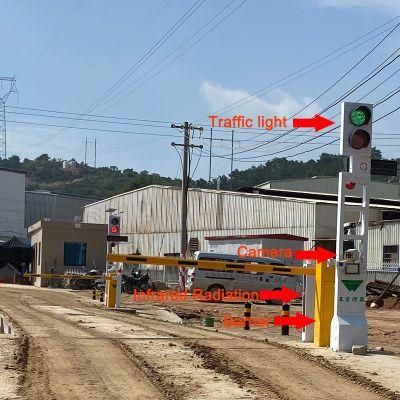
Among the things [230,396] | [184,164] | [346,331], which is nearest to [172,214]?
[184,164]

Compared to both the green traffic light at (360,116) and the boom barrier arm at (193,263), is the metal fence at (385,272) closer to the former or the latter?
the boom barrier arm at (193,263)

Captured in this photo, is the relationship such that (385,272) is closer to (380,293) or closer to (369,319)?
(380,293)

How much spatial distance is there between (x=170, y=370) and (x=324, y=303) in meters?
4.54

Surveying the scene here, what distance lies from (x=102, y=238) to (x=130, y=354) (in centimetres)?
4507

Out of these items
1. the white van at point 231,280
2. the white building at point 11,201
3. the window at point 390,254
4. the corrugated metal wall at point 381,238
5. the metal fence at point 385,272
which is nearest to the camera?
the white van at point 231,280

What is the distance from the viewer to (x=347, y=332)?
12875 mm

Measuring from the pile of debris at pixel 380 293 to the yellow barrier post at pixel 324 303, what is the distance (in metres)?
20.5

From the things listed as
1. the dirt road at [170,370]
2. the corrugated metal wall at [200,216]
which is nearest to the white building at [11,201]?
the corrugated metal wall at [200,216]

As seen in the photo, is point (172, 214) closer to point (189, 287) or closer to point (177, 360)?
point (189, 287)

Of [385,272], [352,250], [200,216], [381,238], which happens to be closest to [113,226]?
[352,250]

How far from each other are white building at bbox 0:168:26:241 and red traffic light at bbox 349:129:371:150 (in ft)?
291

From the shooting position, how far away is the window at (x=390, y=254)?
39438 mm

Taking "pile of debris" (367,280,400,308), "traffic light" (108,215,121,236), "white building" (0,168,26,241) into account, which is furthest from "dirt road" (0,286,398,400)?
"white building" (0,168,26,241)

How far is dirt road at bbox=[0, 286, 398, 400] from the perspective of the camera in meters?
8.65
